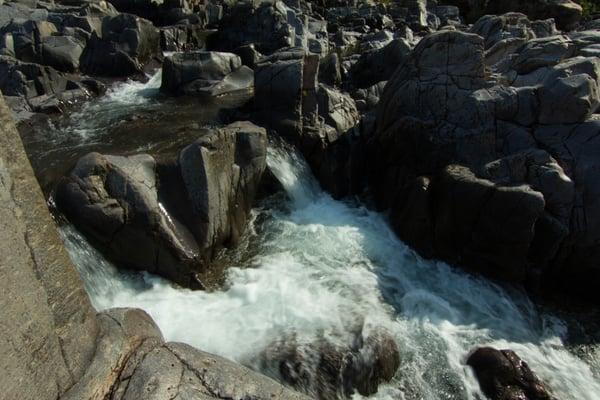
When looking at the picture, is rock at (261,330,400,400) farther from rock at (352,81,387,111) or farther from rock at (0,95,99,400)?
rock at (352,81,387,111)

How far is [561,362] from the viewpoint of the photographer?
831cm

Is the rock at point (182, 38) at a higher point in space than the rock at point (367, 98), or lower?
lower

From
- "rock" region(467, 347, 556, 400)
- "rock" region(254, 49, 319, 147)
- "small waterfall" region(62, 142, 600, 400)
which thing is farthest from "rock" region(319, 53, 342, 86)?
"rock" region(467, 347, 556, 400)

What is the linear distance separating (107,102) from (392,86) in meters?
12.1

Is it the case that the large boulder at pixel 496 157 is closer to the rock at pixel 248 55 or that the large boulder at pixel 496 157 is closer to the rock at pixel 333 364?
the rock at pixel 333 364

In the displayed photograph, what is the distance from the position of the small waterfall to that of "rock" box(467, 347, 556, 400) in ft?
0.74

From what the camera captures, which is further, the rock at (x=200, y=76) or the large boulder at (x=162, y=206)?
the rock at (x=200, y=76)

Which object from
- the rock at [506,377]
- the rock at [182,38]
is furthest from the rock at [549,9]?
the rock at [506,377]

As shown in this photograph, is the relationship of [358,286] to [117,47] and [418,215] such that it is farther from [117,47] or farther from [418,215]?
[117,47]

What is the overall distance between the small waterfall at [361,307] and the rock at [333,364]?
11.7 inches

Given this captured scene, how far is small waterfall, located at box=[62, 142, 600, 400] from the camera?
7883 millimetres

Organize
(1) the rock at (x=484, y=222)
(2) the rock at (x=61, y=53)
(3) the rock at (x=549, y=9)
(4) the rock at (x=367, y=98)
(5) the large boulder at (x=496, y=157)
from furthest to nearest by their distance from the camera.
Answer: (3) the rock at (x=549, y=9) → (2) the rock at (x=61, y=53) → (4) the rock at (x=367, y=98) → (5) the large boulder at (x=496, y=157) → (1) the rock at (x=484, y=222)

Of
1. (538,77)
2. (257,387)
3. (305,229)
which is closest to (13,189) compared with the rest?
(257,387)

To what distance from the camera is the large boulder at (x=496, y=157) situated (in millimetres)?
9742
